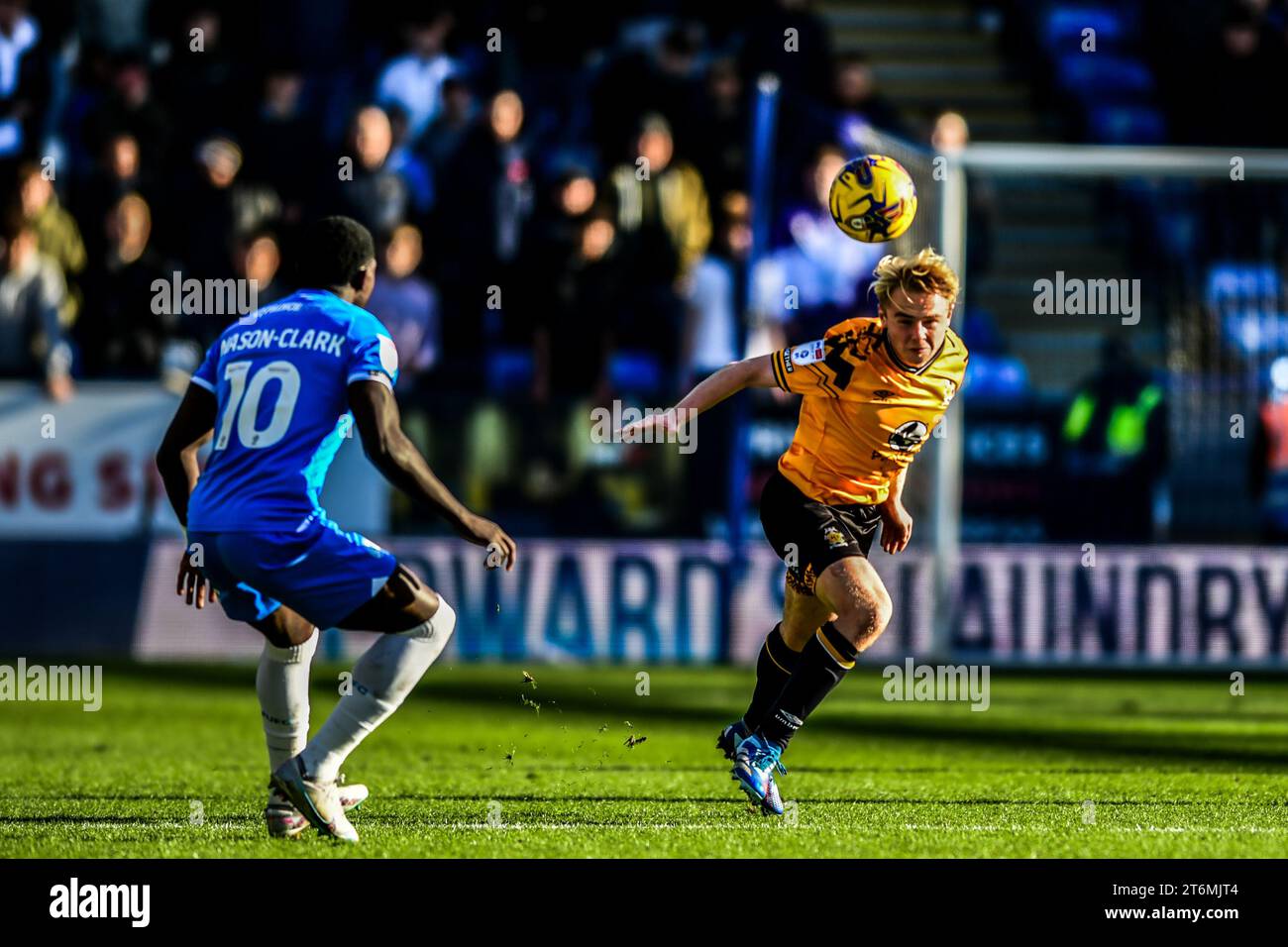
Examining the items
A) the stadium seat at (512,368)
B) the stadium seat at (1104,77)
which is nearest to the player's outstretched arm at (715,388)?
the stadium seat at (512,368)

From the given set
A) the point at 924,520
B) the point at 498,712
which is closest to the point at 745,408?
the point at 924,520

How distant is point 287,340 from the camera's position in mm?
7062

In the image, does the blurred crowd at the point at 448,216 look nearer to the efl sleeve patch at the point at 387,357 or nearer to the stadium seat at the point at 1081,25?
the stadium seat at the point at 1081,25

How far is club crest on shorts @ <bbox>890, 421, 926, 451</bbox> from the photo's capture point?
8602 mm

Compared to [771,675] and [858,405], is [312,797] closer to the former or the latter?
[771,675]

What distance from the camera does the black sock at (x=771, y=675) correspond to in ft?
28.9

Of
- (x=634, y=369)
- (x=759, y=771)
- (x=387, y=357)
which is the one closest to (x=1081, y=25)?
(x=634, y=369)

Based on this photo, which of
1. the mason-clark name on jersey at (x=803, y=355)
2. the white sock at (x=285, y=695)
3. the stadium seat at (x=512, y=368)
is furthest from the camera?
the stadium seat at (x=512, y=368)

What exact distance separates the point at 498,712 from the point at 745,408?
3.57m

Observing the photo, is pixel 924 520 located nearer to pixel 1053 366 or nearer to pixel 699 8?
pixel 1053 366

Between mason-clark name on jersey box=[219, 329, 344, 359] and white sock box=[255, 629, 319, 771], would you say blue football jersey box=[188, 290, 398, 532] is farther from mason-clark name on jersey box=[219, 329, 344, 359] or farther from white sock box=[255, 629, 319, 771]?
white sock box=[255, 629, 319, 771]

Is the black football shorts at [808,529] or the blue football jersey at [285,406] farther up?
the blue football jersey at [285,406]

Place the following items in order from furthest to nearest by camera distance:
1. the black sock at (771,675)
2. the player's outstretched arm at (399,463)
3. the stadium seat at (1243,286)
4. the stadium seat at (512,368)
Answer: the stadium seat at (512,368), the stadium seat at (1243,286), the black sock at (771,675), the player's outstretched arm at (399,463)

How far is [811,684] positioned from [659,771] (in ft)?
4.69
